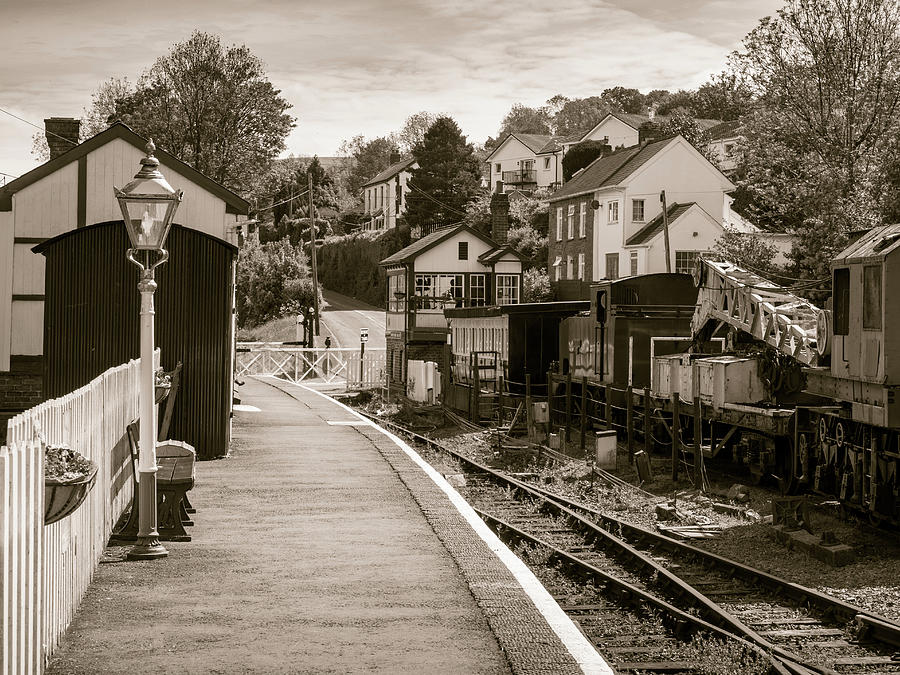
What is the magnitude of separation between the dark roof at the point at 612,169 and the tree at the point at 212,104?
51.3ft

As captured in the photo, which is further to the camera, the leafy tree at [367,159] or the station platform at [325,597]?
the leafy tree at [367,159]

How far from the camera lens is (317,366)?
47719 mm

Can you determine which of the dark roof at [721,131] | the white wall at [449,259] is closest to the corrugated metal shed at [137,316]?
the white wall at [449,259]

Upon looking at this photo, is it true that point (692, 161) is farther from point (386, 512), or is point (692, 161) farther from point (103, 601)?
point (103, 601)

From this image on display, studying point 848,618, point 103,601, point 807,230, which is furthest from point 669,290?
point 103,601

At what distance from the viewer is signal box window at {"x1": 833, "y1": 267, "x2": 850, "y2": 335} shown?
1432cm

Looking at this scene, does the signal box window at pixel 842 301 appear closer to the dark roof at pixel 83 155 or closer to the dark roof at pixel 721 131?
the dark roof at pixel 83 155

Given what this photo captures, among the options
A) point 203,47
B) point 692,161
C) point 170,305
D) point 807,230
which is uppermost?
point 203,47

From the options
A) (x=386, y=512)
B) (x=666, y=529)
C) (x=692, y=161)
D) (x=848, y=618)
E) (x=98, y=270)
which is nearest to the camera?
(x=848, y=618)

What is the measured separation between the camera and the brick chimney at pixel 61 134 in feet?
81.6

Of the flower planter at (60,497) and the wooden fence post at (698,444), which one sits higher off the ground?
the flower planter at (60,497)

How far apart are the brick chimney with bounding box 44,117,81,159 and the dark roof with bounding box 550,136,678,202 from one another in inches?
1178

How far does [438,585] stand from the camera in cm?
912

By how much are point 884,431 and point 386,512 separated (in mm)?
6074
